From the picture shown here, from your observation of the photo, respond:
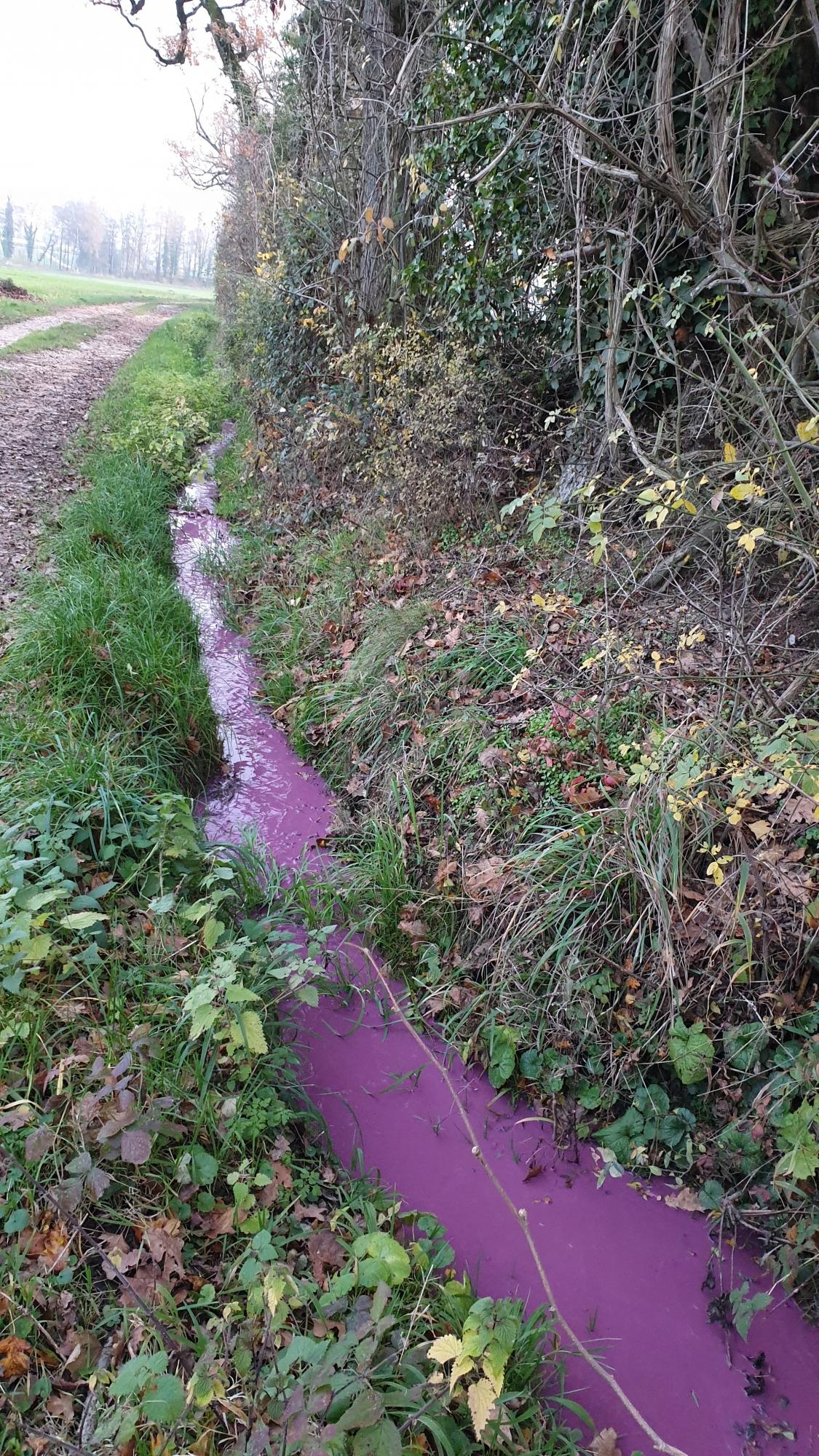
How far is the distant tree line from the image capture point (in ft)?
272

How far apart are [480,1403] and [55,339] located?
67.6 feet

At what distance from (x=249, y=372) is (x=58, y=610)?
8.34 metres

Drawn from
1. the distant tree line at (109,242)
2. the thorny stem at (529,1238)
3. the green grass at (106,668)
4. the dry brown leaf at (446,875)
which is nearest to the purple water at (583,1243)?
the thorny stem at (529,1238)

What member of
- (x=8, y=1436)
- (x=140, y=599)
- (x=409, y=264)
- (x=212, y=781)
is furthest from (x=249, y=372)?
(x=8, y=1436)

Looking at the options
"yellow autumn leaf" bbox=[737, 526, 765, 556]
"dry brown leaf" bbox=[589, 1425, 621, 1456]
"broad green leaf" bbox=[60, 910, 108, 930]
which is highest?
"yellow autumn leaf" bbox=[737, 526, 765, 556]

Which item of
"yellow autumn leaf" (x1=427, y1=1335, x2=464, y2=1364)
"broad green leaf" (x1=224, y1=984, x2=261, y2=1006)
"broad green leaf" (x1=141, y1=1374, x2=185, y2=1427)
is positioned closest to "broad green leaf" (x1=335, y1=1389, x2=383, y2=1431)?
"yellow autumn leaf" (x1=427, y1=1335, x2=464, y2=1364)

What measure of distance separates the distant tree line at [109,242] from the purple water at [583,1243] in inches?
3601

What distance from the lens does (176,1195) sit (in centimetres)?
230

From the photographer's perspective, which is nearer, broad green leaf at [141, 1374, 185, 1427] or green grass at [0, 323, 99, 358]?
broad green leaf at [141, 1374, 185, 1427]

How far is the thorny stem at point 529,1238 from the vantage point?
204 cm

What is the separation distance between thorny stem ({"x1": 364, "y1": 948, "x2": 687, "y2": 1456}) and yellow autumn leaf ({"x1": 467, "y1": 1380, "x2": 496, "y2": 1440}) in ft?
1.37

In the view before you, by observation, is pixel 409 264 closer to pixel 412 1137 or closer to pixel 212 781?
pixel 212 781

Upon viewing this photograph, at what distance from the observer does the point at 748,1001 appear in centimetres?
262

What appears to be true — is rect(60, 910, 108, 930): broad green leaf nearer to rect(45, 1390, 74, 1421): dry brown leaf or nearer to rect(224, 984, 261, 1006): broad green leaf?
rect(224, 984, 261, 1006): broad green leaf
